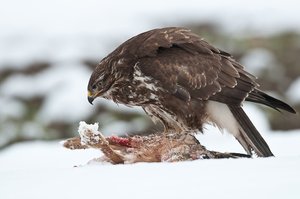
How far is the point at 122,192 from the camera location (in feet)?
11.0

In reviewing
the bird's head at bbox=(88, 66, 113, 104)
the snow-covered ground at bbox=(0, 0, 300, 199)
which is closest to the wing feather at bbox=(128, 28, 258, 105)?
the bird's head at bbox=(88, 66, 113, 104)

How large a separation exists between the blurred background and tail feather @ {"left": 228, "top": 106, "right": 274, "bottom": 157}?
458cm

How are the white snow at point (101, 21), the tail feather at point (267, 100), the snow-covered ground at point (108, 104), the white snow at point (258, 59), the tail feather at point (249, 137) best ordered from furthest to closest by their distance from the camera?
the white snow at point (101, 21)
the white snow at point (258, 59)
the tail feather at point (267, 100)
the tail feather at point (249, 137)
the snow-covered ground at point (108, 104)

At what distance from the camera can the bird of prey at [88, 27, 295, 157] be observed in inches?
224

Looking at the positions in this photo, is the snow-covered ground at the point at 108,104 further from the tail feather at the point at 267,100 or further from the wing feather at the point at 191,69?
the wing feather at the point at 191,69

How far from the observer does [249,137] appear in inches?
219

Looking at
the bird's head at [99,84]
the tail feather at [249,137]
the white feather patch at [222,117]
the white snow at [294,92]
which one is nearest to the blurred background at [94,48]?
the white snow at [294,92]

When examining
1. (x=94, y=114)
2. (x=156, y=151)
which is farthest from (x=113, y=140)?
(x=94, y=114)

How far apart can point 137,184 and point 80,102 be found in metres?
7.89

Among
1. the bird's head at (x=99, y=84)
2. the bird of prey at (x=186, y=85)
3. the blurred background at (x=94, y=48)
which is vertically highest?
the bird of prey at (x=186, y=85)

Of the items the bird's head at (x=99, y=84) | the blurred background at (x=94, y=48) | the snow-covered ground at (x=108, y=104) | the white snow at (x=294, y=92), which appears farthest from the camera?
the white snow at (x=294, y=92)

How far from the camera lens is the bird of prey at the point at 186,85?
18.7 feet

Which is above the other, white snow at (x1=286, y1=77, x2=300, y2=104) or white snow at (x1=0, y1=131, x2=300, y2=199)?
white snow at (x1=0, y1=131, x2=300, y2=199)

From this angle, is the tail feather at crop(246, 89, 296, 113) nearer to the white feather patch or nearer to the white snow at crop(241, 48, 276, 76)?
the white feather patch
